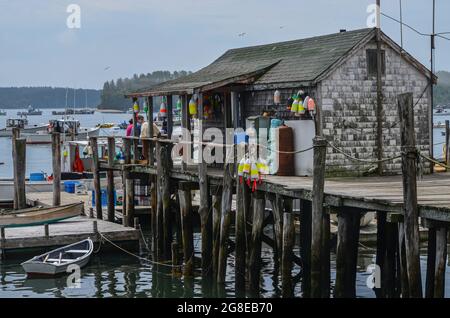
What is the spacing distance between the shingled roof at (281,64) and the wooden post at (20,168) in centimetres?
515

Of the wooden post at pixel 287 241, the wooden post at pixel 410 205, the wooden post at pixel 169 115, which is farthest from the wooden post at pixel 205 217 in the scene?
the wooden post at pixel 410 205

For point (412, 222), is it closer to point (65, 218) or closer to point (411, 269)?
point (411, 269)

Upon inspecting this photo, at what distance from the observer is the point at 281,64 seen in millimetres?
25375

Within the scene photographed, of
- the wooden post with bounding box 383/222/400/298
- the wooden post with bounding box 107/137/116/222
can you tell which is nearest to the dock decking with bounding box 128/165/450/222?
the wooden post with bounding box 383/222/400/298

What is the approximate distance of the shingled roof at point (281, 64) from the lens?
2356 centimetres

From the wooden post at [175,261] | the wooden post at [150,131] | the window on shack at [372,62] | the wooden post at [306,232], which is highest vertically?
the window on shack at [372,62]

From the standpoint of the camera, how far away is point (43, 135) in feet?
370

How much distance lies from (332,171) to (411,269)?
7769mm

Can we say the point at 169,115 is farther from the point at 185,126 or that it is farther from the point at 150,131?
the point at 185,126

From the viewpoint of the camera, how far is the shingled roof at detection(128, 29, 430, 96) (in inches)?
928

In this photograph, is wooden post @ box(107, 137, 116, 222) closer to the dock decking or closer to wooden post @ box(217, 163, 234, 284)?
the dock decking

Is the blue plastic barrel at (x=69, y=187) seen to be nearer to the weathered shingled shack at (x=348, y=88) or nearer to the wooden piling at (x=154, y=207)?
the wooden piling at (x=154, y=207)

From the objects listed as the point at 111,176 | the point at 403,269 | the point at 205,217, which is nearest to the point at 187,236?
the point at 205,217
